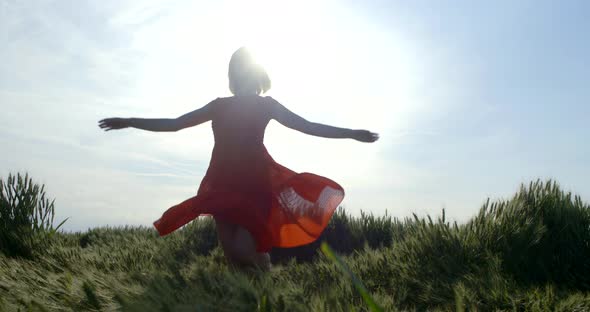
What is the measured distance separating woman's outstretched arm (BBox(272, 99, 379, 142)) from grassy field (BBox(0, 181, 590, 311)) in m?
1.02

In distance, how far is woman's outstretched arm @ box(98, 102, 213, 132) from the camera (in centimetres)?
371

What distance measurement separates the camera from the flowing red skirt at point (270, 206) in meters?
3.77

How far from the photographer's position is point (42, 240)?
567cm

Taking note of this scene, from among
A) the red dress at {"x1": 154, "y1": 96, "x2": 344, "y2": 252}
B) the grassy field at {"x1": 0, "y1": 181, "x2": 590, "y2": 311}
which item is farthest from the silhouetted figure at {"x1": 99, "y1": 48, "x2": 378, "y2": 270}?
the grassy field at {"x1": 0, "y1": 181, "x2": 590, "y2": 311}

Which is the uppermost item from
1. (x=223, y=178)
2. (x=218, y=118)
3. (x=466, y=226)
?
(x=218, y=118)

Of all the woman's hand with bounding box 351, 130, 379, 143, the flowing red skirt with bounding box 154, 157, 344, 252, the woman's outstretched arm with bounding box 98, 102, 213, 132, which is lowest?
the flowing red skirt with bounding box 154, 157, 344, 252

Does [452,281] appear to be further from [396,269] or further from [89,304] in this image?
[89,304]

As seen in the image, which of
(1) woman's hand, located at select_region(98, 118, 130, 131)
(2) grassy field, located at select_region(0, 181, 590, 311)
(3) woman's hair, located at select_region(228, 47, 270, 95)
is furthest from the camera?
(3) woman's hair, located at select_region(228, 47, 270, 95)

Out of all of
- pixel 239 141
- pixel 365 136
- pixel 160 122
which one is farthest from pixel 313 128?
pixel 160 122

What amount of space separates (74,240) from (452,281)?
5.40m

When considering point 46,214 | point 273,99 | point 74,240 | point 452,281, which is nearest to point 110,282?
point 273,99

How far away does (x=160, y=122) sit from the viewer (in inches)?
149

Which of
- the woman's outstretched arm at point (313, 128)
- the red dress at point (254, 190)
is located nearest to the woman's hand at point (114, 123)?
the red dress at point (254, 190)

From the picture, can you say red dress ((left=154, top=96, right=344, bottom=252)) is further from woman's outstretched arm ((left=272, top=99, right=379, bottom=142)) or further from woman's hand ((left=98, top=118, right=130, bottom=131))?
woman's hand ((left=98, top=118, right=130, bottom=131))
